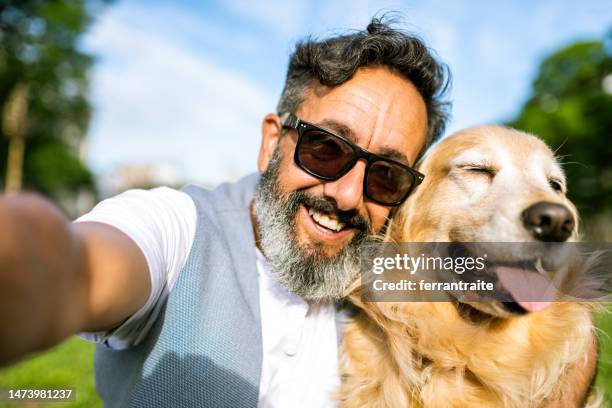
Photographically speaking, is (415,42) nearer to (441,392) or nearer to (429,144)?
(429,144)

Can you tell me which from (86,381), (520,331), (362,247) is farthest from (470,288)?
(86,381)

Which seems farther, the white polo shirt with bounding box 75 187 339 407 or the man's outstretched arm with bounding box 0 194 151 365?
the white polo shirt with bounding box 75 187 339 407

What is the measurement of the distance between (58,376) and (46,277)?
12.5 feet

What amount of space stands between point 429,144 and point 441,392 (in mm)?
1532

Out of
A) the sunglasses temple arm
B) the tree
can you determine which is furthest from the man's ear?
the tree

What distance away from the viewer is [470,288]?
7.18ft

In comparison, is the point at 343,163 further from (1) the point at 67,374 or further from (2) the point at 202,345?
(1) the point at 67,374

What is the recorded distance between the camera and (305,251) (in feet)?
7.64

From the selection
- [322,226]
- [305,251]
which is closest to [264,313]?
[305,251]

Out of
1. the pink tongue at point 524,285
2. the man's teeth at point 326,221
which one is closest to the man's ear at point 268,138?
the man's teeth at point 326,221

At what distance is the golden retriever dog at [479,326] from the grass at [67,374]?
1.92 feet

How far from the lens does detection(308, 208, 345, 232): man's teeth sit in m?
2.33

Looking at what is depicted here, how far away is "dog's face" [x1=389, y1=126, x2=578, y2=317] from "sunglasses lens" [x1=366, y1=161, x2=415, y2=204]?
17cm

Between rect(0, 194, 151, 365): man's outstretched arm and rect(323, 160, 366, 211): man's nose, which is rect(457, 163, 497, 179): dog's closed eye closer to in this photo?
rect(323, 160, 366, 211): man's nose
